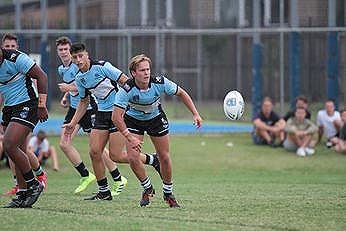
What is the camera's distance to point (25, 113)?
40.3 feet

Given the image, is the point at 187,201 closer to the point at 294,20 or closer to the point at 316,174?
the point at 316,174

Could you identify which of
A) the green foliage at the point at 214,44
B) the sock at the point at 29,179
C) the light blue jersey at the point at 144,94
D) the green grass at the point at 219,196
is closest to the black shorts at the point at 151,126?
the light blue jersey at the point at 144,94

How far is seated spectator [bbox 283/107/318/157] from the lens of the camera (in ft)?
77.5

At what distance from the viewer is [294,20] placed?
26.1 meters

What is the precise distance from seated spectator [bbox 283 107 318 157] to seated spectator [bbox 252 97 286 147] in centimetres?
39

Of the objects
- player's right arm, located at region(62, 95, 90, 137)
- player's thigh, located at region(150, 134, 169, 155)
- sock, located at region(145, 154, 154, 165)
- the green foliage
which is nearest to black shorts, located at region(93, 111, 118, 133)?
player's right arm, located at region(62, 95, 90, 137)

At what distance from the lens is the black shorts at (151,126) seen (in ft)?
41.5

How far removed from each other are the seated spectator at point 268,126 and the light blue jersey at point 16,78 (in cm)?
1255

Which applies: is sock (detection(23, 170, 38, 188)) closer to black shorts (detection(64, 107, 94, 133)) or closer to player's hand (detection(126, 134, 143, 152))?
player's hand (detection(126, 134, 143, 152))

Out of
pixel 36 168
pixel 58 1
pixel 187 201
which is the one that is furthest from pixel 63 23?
pixel 187 201

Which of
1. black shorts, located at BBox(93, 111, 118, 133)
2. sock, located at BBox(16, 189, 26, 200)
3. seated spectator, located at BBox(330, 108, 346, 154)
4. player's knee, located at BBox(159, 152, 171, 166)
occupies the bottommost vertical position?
seated spectator, located at BBox(330, 108, 346, 154)

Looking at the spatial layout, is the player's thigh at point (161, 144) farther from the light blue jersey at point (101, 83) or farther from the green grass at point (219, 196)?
the light blue jersey at point (101, 83)

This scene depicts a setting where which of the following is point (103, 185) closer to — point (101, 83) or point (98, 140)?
point (98, 140)

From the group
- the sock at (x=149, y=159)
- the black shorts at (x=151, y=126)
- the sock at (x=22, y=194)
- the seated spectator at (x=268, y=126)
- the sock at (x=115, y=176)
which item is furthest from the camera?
the seated spectator at (x=268, y=126)
